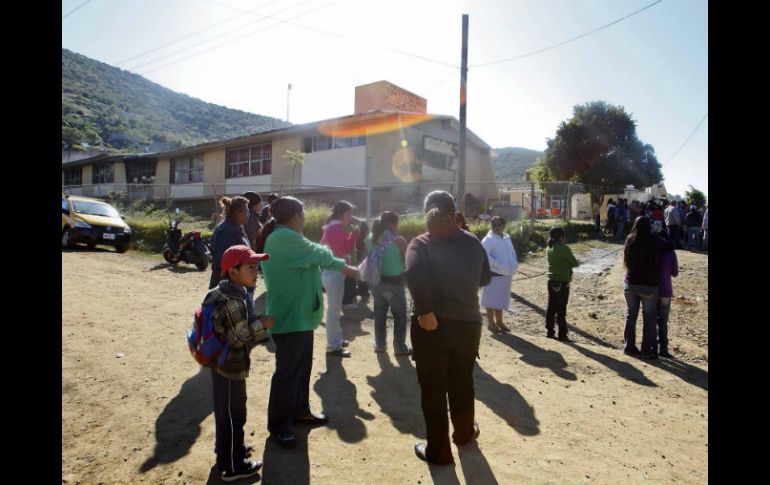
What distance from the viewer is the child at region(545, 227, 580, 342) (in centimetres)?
664

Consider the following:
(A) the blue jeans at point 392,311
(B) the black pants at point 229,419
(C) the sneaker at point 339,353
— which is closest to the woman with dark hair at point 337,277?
(C) the sneaker at point 339,353

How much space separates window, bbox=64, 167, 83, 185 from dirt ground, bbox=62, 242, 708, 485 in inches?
1379

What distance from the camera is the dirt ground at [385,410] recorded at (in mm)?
3178

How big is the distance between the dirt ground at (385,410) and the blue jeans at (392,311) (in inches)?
12.0

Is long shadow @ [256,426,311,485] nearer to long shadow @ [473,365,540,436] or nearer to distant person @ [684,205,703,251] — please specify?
long shadow @ [473,365,540,436]

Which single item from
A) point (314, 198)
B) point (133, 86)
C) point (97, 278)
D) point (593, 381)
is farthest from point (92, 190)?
point (133, 86)

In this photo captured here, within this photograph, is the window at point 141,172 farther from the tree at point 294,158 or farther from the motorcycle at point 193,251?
the motorcycle at point 193,251

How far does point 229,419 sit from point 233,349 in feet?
1.59

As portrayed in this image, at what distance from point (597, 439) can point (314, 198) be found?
17.7 metres

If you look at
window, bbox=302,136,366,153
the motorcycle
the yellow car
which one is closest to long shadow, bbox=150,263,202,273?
the motorcycle

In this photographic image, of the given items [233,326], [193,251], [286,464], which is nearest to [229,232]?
[233,326]

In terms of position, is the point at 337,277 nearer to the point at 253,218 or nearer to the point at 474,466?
the point at 253,218

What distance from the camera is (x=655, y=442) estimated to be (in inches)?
146
